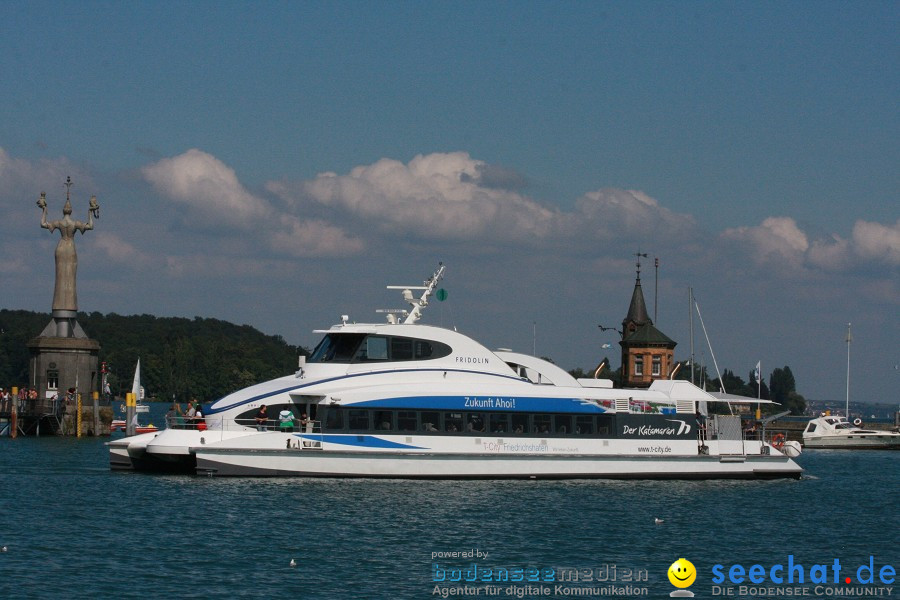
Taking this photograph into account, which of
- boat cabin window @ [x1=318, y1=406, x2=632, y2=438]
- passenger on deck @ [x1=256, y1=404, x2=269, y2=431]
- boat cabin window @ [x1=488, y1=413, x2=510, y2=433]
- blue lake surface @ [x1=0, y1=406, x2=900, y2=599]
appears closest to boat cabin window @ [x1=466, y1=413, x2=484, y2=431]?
boat cabin window @ [x1=318, y1=406, x2=632, y2=438]

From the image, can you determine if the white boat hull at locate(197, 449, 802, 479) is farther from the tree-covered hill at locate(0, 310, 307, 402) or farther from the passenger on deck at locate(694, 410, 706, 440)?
the tree-covered hill at locate(0, 310, 307, 402)

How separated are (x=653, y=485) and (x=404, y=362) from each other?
342 inches

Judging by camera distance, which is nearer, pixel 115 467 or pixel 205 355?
pixel 115 467

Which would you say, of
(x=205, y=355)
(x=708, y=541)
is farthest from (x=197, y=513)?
(x=205, y=355)

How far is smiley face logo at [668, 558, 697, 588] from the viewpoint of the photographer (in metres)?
23.0

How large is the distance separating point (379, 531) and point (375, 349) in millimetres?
10095

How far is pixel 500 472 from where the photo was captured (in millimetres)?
→ 36219

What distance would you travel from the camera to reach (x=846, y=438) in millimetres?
67250

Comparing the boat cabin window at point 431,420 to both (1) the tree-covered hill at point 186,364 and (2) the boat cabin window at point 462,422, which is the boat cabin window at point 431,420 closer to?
(2) the boat cabin window at point 462,422

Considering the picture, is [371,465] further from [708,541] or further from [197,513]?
[708,541]

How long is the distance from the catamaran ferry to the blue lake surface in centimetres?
64

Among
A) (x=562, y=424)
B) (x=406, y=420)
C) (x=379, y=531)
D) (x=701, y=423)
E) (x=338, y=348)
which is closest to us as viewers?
(x=379, y=531)

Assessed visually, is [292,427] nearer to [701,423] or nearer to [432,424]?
[432,424]

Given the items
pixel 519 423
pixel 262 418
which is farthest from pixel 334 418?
pixel 519 423
